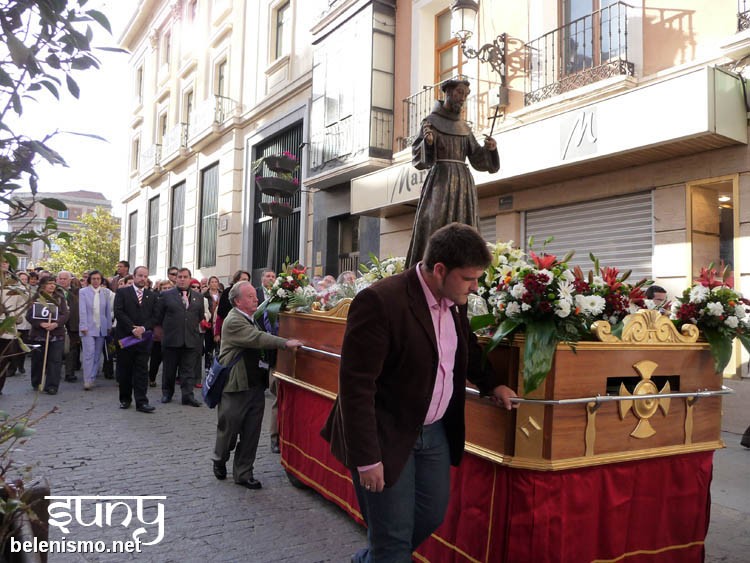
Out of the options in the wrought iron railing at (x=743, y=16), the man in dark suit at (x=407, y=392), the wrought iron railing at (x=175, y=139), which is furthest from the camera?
the wrought iron railing at (x=175, y=139)

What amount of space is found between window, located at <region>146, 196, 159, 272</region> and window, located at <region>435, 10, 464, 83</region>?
755 inches

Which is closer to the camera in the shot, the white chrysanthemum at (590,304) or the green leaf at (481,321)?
the white chrysanthemum at (590,304)

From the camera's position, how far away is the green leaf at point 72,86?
5.97 ft

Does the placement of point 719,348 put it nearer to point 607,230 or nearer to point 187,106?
point 607,230

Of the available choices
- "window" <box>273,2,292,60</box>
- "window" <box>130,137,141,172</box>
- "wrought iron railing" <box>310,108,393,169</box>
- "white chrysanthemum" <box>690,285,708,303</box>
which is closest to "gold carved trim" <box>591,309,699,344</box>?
"white chrysanthemum" <box>690,285,708,303</box>

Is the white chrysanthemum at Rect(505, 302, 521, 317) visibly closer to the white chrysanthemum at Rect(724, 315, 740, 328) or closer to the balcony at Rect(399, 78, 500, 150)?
the white chrysanthemum at Rect(724, 315, 740, 328)

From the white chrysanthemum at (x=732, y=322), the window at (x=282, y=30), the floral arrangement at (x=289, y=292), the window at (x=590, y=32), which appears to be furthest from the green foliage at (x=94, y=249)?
the white chrysanthemum at (x=732, y=322)

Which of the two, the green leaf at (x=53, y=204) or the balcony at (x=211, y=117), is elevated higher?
the balcony at (x=211, y=117)

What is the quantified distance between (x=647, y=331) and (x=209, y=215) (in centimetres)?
2105

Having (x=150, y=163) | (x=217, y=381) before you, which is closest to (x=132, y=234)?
(x=150, y=163)

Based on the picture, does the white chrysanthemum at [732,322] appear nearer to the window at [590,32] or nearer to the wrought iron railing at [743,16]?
the wrought iron railing at [743,16]

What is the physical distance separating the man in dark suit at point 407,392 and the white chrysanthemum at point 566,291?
0.53 meters

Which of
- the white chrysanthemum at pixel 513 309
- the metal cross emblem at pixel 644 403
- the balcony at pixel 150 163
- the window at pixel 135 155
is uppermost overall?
the window at pixel 135 155

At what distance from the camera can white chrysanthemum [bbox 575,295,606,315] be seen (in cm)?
312
